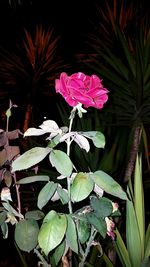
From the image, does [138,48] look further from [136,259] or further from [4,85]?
[4,85]

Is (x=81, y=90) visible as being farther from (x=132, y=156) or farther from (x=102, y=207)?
(x=132, y=156)

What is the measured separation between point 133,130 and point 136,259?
0.83 metres

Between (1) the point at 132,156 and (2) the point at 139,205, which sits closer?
(2) the point at 139,205

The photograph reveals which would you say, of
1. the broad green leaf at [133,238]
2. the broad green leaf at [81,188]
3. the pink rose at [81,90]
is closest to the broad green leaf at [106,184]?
the broad green leaf at [81,188]

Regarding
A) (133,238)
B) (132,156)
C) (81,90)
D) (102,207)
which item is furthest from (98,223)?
(132,156)

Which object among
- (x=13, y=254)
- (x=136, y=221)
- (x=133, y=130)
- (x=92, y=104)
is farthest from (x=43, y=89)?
(x=92, y=104)

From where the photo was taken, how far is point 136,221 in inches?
51.4

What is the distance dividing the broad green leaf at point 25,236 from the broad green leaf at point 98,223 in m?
0.13

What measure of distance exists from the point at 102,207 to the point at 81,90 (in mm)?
266

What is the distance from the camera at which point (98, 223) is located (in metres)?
0.87

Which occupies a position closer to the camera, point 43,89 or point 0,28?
point 43,89

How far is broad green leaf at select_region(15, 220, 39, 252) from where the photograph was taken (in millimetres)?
887

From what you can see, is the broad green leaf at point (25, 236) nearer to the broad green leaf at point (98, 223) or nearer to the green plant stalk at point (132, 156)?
the broad green leaf at point (98, 223)

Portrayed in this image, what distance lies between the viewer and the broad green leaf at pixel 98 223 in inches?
34.2
